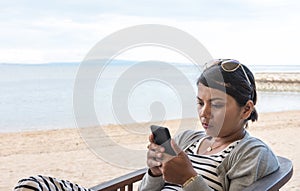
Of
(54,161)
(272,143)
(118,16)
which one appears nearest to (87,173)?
(54,161)

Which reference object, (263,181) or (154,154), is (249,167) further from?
(154,154)

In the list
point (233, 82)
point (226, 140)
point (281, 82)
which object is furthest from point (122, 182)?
point (281, 82)

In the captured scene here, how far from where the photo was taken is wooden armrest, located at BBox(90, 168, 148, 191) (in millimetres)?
1241

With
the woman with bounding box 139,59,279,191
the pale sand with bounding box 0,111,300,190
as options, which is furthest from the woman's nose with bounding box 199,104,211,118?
the pale sand with bounding box 0,111,300,190

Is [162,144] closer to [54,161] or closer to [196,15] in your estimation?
[196,15]

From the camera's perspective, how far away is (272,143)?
4820mm

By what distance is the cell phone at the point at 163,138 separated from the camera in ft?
3.42

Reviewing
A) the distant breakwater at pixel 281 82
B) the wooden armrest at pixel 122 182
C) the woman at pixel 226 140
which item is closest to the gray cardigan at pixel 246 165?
the woman at pixel 226 140

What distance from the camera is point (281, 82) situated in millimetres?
11719

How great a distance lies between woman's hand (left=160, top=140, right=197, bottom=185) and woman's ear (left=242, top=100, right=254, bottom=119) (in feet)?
0.94

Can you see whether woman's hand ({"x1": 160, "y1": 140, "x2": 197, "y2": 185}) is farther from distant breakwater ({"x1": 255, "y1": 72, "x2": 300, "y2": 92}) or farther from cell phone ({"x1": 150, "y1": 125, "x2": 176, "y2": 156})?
distant breakwater ({"x1": 255, "y1": 72, "x2": 300, "y2": 92})

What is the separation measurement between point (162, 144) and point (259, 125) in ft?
17.4

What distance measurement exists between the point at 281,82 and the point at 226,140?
36.1 feet

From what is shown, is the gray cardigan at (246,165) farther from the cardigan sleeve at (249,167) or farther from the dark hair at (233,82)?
the dark hair at (233,82)
